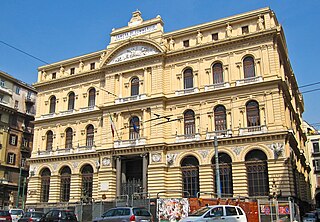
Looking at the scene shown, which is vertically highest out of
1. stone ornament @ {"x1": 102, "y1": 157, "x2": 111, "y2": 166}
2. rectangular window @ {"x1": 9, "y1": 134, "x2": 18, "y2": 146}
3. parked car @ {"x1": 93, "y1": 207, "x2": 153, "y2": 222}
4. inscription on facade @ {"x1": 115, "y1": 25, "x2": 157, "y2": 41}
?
inscription on facade @ {"x1": 115, "y1": 25, "x2": 157, "y2": 41}

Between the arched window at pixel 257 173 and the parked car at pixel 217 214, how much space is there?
13.8 meters

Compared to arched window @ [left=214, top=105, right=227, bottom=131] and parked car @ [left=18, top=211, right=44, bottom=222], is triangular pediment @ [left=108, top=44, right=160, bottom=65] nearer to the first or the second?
arched window @ [left=214, top=105, right=227, bottom=131]

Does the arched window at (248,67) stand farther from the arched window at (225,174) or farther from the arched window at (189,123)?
the arched window at (225,174)

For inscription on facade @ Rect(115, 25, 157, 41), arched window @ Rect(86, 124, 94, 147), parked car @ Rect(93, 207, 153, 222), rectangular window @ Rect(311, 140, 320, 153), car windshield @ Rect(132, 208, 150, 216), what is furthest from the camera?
rectangular window @ Rect(311, 140, 320, 153)

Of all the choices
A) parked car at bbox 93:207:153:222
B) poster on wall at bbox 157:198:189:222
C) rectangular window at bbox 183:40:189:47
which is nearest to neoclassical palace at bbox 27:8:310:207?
rectangular window at bbox 183:40:189:47

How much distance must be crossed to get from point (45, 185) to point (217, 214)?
3182 cm

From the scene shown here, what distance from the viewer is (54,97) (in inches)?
1946

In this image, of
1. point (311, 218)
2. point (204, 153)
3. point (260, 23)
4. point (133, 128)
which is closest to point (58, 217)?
point (204, 153)

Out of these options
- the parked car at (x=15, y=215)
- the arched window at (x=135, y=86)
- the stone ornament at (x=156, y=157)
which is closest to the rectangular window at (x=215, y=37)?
the arched window at (x=135, y=86)

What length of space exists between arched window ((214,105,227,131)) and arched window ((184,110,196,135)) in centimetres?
246

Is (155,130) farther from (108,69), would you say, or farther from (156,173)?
(108,69)

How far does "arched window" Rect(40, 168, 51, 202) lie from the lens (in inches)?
1801

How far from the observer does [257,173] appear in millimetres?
34656

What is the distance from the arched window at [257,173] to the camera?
112 ft
